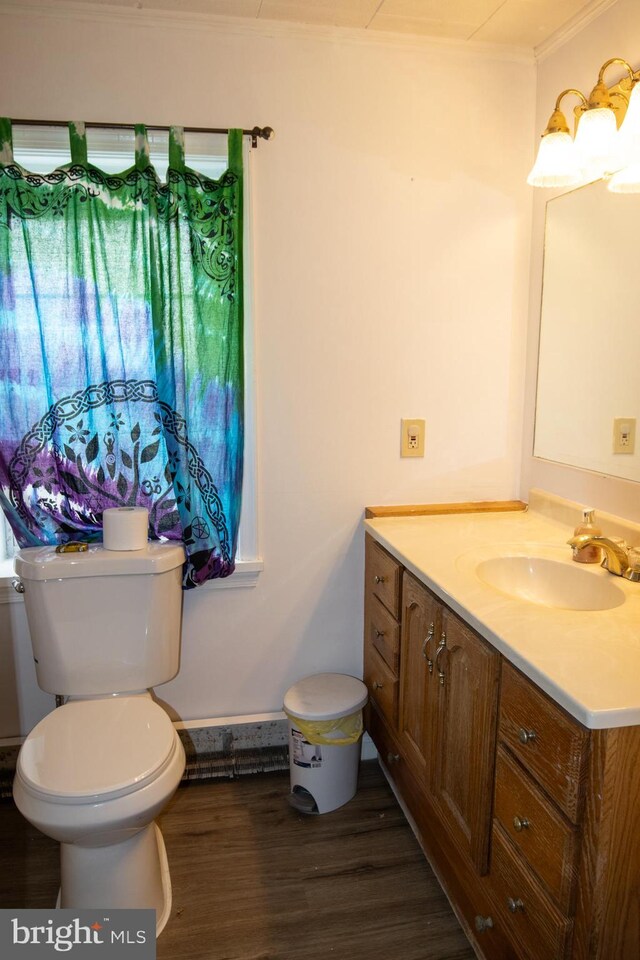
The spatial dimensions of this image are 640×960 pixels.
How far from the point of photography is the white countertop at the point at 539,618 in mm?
1054

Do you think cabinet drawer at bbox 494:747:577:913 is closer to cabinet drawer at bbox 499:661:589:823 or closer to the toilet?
cabinet drawer at bbox 499:661:589:823

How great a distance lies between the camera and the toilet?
1464mm

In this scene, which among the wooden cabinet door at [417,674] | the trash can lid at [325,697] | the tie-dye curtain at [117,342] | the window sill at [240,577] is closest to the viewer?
the wooden cabinet door at [417,674]

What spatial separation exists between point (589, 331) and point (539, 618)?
991 mm

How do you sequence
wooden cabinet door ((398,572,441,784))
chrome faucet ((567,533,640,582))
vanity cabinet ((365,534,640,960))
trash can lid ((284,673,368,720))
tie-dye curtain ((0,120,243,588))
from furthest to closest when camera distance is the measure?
trash can lid ((284,673,368,720)) → tie-dye curtain ((0,120,243,588)) → wooden cabinet door ((398,572,441,784)) → chrome faucet ((567,533,640,582)) → vanity cabinet ((365,534,640,960))

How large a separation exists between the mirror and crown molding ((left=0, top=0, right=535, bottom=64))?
54 cm

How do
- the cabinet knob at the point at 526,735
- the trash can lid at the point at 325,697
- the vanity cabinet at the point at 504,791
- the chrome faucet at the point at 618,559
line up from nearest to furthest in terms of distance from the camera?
the vanity cabinet at the point at 504,791 < the cabinet knob at the point at 526,735 < the chrome faucet at the point at 618,559 < the trash can lid at the point at 325,697

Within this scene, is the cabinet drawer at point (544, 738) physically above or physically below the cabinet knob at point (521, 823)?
above

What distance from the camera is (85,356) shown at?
1949 mm

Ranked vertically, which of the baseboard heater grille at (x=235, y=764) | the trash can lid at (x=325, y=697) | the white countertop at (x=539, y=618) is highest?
the white countertop at (x=539, y=618)

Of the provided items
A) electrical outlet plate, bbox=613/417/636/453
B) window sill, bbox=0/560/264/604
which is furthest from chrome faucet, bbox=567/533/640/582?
window sill, bbox=0/560/264/604

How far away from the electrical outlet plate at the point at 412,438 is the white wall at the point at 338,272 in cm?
3

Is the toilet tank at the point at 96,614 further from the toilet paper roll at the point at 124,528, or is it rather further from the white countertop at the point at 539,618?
the white countertop at the point at 539,618

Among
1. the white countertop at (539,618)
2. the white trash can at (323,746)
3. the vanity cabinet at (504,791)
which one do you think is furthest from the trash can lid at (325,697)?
the white countertop at (539,618)
